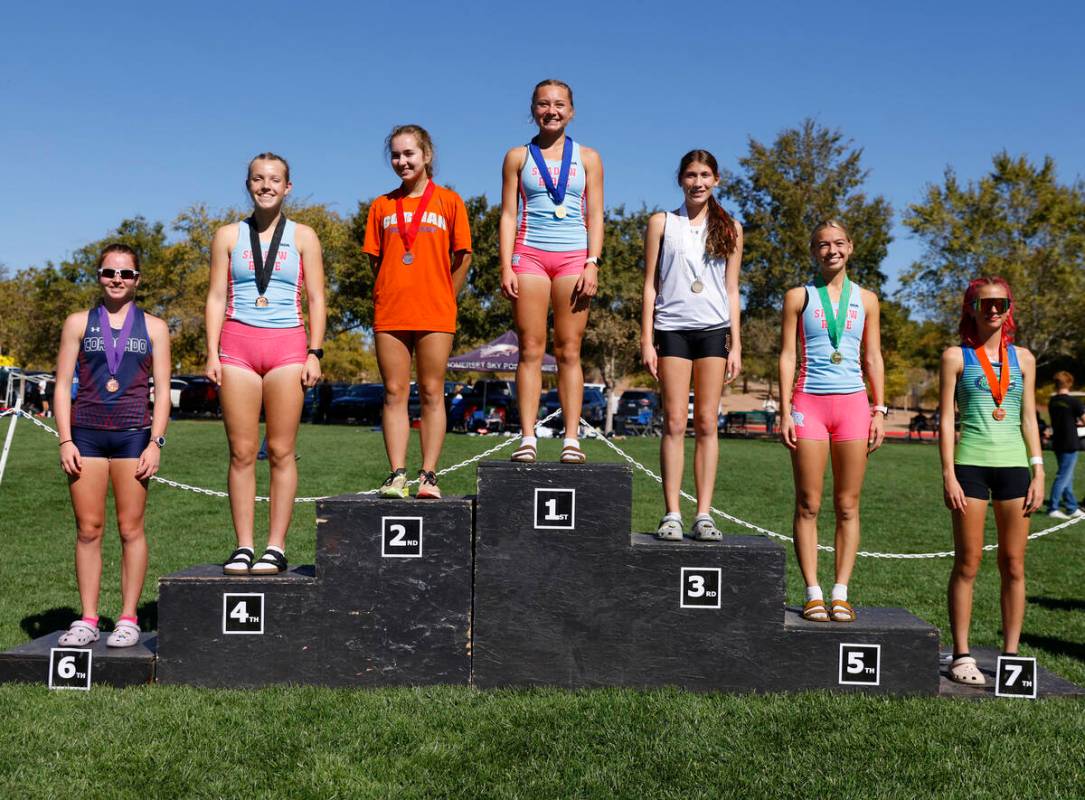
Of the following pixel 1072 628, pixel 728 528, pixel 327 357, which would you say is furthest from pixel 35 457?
pixel 327 357

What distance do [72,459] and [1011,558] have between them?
483 centimetres

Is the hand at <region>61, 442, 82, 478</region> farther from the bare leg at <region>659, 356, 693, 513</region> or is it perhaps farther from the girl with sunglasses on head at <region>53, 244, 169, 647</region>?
the bare leg at <region>659, 356, 693, 513</region>

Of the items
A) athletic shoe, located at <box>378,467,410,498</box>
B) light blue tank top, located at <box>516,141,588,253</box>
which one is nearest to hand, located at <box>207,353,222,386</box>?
athletic shoe, located at <box>378,467,410,498</box>

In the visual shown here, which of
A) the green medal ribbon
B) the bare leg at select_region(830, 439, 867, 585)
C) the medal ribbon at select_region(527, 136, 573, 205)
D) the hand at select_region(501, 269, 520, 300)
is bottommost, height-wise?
the bare leg at select_region(830, 439, 867, 585)

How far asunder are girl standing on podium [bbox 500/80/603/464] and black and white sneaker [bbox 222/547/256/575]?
4.84 feet

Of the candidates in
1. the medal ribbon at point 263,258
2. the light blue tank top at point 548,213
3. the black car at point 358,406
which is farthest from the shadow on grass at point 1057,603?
the black car at point 358,406

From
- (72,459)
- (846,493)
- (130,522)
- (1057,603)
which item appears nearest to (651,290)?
(846,493)

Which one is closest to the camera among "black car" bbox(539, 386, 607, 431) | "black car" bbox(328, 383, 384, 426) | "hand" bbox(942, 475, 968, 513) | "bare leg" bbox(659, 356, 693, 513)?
"hand" bbox(942, 475, 968, 513)

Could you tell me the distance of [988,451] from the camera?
4.77 m

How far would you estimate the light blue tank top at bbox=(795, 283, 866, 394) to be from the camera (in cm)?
483

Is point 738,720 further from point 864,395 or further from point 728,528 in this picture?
point 728,528

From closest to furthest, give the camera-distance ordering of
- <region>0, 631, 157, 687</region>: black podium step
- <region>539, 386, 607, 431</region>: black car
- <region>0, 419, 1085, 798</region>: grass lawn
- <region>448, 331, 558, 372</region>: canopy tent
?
<region>0, 419, 1085, 798</region>: grass lawn < <region>0, 631, 157, 687</region>: black podium step < <region>448, 331, 558, 372</region>: canopy tent < <region>539, 386, 607, 431</region>: black car

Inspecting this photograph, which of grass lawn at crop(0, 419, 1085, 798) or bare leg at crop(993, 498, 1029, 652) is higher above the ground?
bare leg at crop(993, 498, 1029, 652)

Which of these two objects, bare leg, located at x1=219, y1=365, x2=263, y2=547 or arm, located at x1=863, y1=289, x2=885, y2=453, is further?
arm, located at x1=863, y1=289, x2=885, y2=453
